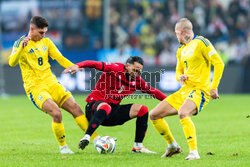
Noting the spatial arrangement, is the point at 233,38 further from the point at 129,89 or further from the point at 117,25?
the point at 129,89

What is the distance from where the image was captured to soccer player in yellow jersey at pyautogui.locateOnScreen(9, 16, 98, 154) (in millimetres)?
7660

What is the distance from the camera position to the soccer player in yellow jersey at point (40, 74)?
7660 millimetres

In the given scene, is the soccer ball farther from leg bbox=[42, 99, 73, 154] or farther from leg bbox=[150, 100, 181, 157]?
leg bbox=[150, 100, 181, 157]

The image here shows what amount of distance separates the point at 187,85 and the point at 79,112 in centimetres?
187

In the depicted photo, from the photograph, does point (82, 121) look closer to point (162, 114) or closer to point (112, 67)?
point (112, 67)

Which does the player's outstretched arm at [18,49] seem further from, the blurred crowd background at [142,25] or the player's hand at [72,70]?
the blurred crowd background at [142,25]

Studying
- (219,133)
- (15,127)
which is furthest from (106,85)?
(15,127)

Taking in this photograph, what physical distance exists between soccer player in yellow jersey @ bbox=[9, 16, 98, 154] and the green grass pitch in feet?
1.91

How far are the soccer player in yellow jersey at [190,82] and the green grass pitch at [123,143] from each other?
45 centimetres

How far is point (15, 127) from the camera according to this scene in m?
11.5

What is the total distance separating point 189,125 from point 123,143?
2.35m

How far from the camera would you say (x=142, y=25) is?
78.1 ft

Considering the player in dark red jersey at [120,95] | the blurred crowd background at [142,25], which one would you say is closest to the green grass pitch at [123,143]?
the player in dark red jersey at [120,95]

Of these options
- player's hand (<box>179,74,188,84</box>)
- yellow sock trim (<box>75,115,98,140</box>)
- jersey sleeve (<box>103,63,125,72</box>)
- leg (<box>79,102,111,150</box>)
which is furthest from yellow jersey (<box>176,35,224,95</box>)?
yellow sock trim (<box>75,115,98,140</box>)
